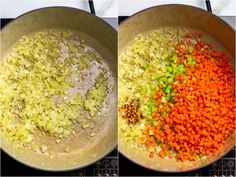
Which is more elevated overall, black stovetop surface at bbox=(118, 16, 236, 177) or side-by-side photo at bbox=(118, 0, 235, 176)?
side-by-side photo at bbox=(118, 0, 235, 176)

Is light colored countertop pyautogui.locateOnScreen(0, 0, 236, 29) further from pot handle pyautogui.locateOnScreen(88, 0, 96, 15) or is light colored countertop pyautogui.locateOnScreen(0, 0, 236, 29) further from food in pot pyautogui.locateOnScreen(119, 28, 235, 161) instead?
food in pot pyautogui.locateOnScreen(119, 28, 235, 161)

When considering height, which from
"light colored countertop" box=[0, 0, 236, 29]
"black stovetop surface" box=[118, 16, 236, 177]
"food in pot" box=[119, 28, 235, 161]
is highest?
"light colored countertop" box=[0, 0, 236, 29]

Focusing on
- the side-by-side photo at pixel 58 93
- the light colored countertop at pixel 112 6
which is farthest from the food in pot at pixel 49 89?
the light colored countertop at pixel 112 6

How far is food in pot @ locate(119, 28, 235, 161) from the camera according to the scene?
137 centimetres

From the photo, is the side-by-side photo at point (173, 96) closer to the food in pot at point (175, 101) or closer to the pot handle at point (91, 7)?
the food in pot at point (175, 101)

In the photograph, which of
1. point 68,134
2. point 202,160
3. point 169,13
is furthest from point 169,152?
point 169,13

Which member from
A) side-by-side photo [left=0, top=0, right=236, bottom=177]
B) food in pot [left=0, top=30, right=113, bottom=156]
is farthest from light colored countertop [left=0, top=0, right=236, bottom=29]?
food in pot [left=0, top=30, right=113, bottom=156]

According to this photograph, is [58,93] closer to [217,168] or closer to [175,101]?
[175,101]

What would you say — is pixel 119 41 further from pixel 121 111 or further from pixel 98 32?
pixel 121 111

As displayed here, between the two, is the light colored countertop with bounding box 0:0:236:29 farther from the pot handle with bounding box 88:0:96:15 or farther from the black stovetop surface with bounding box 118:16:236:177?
the black stovetop surface with bounding box 118:16:236:177

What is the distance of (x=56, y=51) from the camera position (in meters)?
1.42

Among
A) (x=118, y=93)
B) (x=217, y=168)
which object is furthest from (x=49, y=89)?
(x=217, y=168)

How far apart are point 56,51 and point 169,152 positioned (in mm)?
402

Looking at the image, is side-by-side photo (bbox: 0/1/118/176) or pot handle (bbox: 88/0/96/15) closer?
side-by-side photo (bbox: 0/1/118/176)
